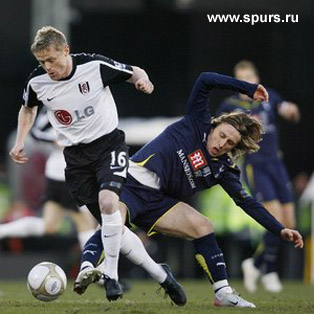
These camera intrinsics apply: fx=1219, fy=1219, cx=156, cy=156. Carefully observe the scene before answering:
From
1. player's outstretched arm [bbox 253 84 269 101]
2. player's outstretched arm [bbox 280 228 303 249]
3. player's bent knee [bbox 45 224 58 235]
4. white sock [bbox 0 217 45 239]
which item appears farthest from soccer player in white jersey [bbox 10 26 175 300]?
white sock [bbox 0 217 45 239]

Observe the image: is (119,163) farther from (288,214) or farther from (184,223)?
(288,214)

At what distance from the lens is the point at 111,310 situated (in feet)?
28.7

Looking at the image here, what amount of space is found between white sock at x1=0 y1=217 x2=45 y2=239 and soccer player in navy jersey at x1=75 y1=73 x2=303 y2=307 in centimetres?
773

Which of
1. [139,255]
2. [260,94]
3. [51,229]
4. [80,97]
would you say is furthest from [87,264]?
[51,229]

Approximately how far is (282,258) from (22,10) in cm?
718

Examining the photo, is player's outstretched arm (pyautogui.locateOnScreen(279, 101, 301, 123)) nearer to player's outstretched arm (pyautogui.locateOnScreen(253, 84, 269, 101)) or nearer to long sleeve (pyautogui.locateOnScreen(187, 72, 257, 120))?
long sleeve (pyautogui.locateOnScreen(187, 72, 257, 120))

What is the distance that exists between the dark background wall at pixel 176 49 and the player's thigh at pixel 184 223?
9149mm

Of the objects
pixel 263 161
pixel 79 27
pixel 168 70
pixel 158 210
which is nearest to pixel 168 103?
pixel 168 70

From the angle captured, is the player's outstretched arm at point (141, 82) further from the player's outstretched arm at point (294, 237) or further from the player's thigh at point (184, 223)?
the player's outstretched arm at point (294, 237)

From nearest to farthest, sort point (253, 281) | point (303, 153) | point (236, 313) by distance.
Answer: point (236, 313), point (253, 281), point (303, 153)

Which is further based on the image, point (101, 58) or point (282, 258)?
point (282, 258)

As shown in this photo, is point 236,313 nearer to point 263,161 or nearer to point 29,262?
point 263,161

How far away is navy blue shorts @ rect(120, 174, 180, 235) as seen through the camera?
9281mm

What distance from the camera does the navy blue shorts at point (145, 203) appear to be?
928 cm
